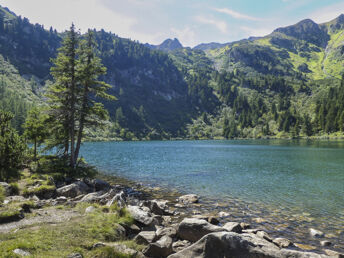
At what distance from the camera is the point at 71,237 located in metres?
11.2

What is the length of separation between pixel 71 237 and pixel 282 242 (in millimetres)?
13145

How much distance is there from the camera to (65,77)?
32.1 m

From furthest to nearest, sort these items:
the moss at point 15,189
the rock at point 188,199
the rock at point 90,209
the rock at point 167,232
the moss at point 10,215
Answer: the rock at point 188,199 → the moss at point 15,189 → the rock at point 90,209 → the rock at point 167,232 → the moss at point 10,215

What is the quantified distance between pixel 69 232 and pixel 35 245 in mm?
2093

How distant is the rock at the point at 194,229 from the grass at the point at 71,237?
3232 millimetres

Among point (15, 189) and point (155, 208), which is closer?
point (155, 208)

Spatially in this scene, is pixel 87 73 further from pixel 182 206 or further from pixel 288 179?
pixel 288 179

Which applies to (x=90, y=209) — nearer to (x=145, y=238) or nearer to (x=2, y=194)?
(x=145, y=238)

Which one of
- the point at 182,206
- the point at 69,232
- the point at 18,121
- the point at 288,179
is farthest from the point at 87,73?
the point at 18,121

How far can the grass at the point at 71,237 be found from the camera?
9444 mm

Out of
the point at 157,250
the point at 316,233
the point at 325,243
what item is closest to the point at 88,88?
the point at 157,250

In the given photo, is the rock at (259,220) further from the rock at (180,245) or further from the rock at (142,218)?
the rock at (142,218)

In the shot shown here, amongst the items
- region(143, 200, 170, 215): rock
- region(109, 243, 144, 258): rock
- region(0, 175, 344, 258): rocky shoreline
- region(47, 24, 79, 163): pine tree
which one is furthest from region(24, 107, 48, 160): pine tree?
region(109, 243, 144, 258): rock

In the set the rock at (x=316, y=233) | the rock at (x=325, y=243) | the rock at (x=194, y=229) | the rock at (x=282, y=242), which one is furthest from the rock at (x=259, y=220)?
the rock at (x=194, y=229)
